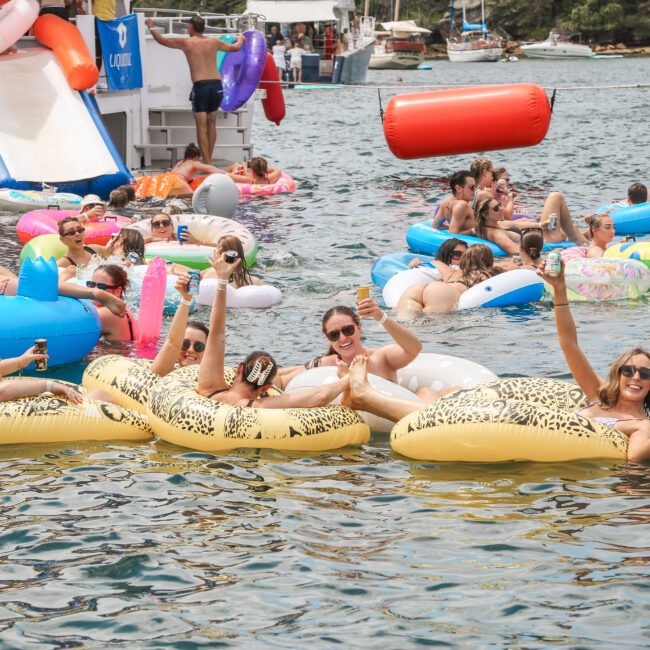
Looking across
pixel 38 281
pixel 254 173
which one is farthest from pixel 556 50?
pixel 38 281

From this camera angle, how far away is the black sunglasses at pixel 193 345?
351 inches

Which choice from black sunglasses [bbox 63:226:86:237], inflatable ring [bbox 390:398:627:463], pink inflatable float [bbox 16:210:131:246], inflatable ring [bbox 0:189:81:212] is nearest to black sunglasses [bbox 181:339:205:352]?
inflatable ring [bbox 390:398:627:463]

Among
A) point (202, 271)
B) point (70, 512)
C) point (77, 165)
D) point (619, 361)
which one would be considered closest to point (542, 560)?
point (619, 361)

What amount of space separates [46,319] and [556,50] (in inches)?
2896

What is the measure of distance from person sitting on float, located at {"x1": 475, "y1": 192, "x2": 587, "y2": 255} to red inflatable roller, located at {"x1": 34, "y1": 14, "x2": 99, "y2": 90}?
690 cm

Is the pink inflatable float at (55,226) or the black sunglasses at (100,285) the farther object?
the pink inflatable float at (55,226)

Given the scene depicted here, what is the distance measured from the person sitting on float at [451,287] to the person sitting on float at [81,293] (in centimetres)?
278

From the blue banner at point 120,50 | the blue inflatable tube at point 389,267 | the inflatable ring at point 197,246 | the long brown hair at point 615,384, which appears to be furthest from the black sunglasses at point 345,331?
the blue banner at point 120,50

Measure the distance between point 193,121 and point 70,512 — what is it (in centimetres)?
1615

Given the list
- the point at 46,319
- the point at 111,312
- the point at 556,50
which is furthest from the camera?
the point at 556,50

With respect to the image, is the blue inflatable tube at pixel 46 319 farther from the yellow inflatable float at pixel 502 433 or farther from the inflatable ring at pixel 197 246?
the yellow inflatable float at pixel 502 433

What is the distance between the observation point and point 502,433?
725 centimetres

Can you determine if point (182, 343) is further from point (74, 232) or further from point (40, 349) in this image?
point (74, 232)

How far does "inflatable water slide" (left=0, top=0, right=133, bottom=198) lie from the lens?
17578mm
